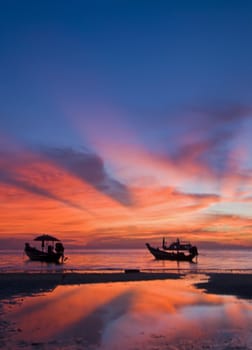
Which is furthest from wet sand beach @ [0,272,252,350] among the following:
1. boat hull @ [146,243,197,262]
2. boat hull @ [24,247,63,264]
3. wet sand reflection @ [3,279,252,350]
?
boat hull @ [146,243,197,262]

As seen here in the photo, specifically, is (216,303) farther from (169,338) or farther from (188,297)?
(169,338)

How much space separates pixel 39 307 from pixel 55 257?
6901 cm

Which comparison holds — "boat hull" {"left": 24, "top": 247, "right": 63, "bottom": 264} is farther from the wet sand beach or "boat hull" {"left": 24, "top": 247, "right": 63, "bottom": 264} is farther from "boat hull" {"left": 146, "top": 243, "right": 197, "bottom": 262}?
the wet sand beach

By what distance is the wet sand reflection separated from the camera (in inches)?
499

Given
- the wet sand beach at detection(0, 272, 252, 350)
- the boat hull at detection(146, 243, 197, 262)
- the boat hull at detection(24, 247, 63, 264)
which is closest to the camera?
the wet sand beach at detection(0, 272, 252, 350)

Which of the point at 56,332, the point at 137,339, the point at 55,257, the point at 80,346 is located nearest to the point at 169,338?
the point at 137,339

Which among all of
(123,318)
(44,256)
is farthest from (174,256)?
(123,318)

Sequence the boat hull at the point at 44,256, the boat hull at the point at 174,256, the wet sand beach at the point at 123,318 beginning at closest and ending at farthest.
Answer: the wet sand beach at the point at 123,318 < the boat hull at the point at 44,256 < the boat hull at the point at 174,256

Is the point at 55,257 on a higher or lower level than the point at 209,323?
higher

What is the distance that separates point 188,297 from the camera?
24.1 m

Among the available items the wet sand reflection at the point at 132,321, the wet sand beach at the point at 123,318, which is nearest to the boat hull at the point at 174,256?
the wet sand beach at the point at 123,318

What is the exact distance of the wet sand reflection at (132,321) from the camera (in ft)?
41.5

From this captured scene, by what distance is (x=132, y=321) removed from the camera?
16.3m

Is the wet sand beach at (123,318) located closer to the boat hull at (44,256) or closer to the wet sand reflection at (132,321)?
the wet sand reflection at (132,321)
